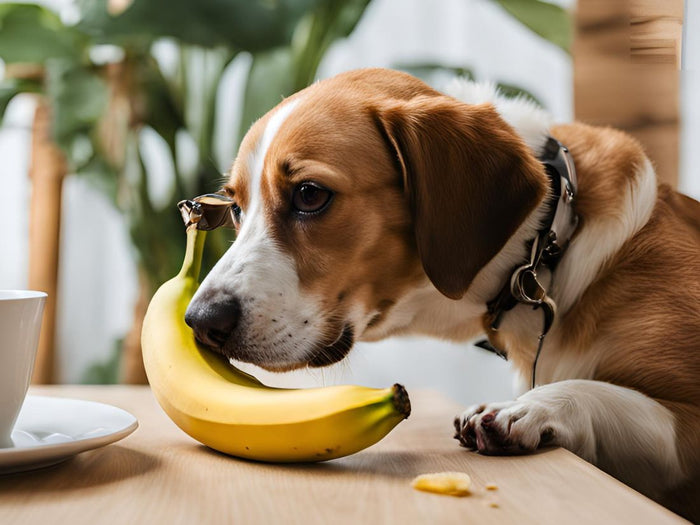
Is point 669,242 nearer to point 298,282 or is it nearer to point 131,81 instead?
point 298,282

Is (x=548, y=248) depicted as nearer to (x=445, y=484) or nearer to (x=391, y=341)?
(x=445, y=484)

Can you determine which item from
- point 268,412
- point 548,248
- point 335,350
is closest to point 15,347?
point 268,412

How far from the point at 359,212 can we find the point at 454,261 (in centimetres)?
15

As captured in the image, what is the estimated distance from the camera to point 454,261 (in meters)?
1.05

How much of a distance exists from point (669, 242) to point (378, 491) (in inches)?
29.3

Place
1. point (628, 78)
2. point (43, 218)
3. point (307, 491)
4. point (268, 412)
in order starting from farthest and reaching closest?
point (43, 218)
point (628, 78)
point (268, 412)
point (307, 491)

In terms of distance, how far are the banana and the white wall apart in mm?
1775

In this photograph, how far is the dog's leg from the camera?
0.86 m

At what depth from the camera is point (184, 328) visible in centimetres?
97

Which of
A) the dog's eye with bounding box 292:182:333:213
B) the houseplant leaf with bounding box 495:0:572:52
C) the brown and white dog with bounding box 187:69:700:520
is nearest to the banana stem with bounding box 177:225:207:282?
the brown and white dog with bounding box 187:69:700:520

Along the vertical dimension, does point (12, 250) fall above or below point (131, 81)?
below

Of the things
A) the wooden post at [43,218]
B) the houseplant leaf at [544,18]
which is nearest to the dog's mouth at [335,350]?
the houseplant leaf at [544,18]

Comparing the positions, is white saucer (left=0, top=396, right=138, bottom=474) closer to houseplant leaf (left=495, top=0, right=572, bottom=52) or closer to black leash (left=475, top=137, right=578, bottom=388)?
black leash (left=475, top=137, right=578, bottom=388)

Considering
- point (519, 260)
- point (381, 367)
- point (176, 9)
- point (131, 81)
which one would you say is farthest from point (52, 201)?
point (519, 260)
